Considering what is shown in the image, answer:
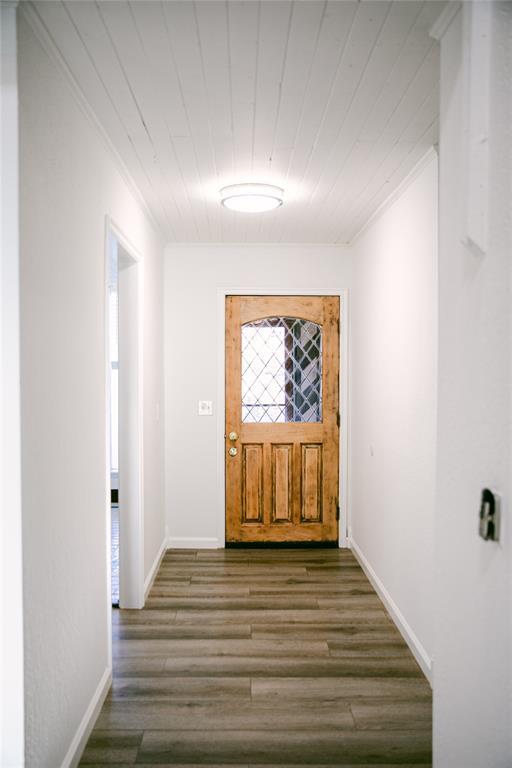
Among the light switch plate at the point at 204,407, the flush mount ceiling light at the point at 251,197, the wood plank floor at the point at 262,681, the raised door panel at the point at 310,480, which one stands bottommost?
the wood plank floor at the point at 262,681

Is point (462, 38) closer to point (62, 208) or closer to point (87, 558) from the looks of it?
point (62, 208)

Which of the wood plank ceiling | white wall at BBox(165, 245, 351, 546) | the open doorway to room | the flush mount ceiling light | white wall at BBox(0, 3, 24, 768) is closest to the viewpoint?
white wall at BBox(0, 3, 24, 768)

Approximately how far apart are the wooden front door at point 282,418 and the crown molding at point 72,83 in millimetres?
1773

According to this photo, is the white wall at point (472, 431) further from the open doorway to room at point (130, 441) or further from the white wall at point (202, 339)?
the white wall at point (202, 339)

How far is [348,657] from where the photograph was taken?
9.86ft

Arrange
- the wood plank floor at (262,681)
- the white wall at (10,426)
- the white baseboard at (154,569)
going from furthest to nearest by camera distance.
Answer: the white baseboard at (154,569) → the wood plank floor at (262,681) → the white wall at (10,426)

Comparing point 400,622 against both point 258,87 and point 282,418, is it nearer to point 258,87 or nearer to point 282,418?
point 282,418

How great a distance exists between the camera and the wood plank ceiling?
168 cm

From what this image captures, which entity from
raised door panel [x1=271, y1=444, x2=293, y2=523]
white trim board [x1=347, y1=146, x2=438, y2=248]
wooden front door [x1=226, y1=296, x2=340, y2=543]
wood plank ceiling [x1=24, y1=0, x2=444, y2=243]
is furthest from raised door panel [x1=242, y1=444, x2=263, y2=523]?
wood plank ceiling [x1=24, y1=0, x2=444, y2=243]

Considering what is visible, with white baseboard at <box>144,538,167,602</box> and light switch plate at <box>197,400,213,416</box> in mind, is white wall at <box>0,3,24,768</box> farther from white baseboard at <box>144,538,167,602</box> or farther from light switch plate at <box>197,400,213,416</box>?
light switch plate at <box>197,400,213,416</box>

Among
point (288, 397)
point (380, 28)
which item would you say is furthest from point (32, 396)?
point (288, 397)

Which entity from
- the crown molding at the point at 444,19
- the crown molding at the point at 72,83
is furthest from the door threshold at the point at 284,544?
the crown molding at the point at 444,19

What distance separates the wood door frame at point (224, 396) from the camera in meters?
4.87

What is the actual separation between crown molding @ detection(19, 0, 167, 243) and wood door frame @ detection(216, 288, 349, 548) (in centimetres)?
159
